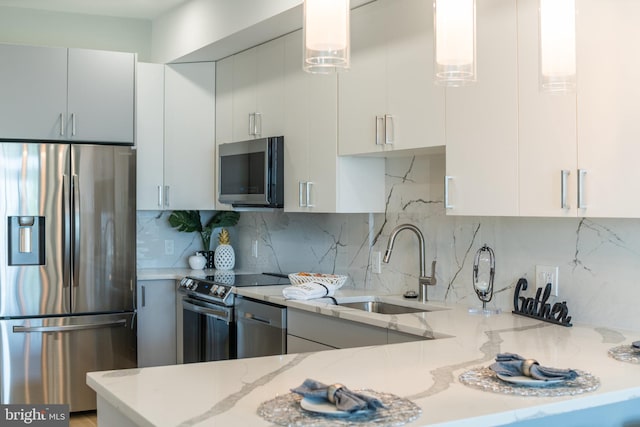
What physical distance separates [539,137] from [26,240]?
3.16 m

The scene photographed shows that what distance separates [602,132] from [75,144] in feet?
10.9

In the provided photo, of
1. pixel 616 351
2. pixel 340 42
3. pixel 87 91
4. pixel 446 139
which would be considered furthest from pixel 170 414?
pixel 87 91

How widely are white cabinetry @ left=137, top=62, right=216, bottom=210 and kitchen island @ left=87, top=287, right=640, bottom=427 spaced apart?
284 centimetres

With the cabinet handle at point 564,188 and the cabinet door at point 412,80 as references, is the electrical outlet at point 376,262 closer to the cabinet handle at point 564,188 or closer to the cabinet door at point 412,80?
the cabinet door at point 412,80

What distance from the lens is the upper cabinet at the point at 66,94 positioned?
4.62 meters

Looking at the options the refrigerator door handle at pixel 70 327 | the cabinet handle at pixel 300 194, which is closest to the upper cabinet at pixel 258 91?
the cabinet handle at pixel 300 194

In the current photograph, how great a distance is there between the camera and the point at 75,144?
473 cm

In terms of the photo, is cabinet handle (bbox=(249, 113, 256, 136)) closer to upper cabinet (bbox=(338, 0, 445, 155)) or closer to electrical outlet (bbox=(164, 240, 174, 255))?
upper cabinet (bbox=(338, 0, 445, 155))

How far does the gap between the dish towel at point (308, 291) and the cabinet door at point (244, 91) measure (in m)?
1.35

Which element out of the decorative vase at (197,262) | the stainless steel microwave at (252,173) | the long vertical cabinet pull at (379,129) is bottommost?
the decorative vase at (197,262)

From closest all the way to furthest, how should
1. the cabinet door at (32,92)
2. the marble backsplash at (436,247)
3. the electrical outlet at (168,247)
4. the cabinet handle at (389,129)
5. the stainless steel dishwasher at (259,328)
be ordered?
1. the marble backsplash at (436,247)
2. the cabinet handle at (389,129)
3. the stainless steel dishwasher at (259,328)
4. the cabinet door at (32,92)
5. the electrical outlet at (168,247)

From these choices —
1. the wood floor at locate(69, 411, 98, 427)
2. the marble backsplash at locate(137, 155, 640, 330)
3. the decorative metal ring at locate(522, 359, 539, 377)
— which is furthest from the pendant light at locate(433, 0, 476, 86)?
the wood floor at locate(69, 411, 98, 427)

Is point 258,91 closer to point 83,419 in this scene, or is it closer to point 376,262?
point 376,262

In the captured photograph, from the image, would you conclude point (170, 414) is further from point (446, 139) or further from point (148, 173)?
point (148, 173)
